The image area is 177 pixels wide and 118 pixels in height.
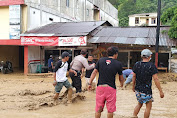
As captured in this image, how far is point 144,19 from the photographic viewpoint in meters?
39.2

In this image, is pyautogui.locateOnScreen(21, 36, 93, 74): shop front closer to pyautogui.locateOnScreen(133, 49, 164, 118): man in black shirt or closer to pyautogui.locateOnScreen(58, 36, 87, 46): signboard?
pyautogui.locateOnScreen(58, 36, 87, 46): signboard

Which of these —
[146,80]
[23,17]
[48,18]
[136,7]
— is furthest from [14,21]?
[136,7]

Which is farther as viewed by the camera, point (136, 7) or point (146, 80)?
point (136, 7)

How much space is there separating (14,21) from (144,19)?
32172 millimetres

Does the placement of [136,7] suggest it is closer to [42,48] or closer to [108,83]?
[42,48]

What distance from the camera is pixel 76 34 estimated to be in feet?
38.6

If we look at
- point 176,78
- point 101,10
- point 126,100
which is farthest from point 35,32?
point 101,10

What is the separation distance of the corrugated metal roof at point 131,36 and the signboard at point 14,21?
531 cm

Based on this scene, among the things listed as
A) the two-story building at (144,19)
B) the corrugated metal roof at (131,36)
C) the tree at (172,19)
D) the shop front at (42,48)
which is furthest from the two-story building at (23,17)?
the two-story building at (144,19)

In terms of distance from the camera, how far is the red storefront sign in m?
12.0

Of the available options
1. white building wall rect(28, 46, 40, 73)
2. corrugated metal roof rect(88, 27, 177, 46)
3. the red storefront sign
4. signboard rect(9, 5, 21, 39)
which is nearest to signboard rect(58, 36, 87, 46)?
the red storefront sign

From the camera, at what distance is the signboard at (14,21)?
12688 mm

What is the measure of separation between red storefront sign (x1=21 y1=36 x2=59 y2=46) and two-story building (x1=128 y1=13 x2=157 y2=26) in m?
29.6

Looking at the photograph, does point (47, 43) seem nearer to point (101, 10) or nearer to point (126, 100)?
point (126, 100)
